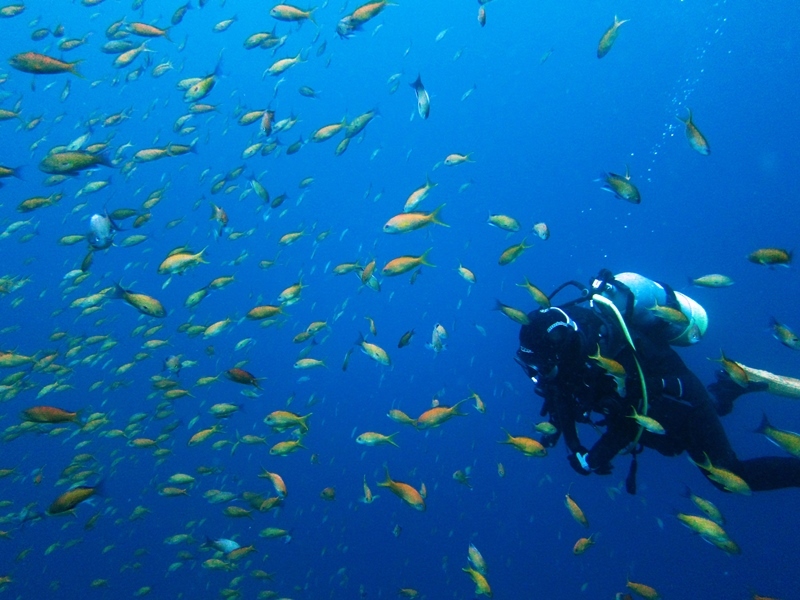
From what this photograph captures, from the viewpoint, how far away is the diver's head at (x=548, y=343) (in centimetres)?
420

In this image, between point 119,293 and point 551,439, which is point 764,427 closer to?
point 551,439

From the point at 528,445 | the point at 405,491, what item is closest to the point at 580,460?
the point at 528,445

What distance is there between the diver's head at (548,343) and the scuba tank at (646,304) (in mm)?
729

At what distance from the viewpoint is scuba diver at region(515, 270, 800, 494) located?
4262 mm

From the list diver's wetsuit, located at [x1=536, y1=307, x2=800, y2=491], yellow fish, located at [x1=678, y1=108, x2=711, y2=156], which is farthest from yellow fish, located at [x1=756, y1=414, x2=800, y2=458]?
yellow fish, located at [x1=678, y1=108, x2=711, y2=156]

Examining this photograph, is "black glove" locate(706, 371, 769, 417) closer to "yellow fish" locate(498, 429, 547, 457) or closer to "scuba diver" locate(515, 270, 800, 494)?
"scuba diver" locate(515, 270, 800, 494)

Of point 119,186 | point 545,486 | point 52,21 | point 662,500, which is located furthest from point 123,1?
point 662,500

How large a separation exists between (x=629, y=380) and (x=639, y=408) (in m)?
0.28

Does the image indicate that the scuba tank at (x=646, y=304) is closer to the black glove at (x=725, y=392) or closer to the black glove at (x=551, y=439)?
the black glove at (x=551, y=439)

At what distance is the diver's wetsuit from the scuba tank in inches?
6.5

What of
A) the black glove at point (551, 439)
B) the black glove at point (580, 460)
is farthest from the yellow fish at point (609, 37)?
the black glove at point (580, 460)

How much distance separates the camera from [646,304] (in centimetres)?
493

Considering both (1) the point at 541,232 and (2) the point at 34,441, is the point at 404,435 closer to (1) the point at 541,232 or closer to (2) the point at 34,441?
(2) the point at 34,441

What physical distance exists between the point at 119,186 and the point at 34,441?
59.1 feet
